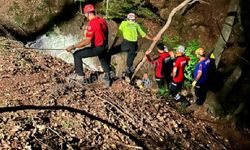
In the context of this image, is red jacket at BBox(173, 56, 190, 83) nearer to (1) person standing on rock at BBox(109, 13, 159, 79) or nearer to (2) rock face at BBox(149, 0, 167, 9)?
(1) person standing on rock at BBox(109, 13, 159, 79)

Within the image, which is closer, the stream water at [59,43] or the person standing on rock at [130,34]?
the person standing on rock at [130,34]

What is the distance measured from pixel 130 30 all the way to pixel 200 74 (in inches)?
99.2

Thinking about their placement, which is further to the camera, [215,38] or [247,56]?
[215,38]

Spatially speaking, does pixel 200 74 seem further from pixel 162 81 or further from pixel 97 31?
pixel 97 31

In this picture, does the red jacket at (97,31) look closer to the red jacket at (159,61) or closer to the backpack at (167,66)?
the red jacket at (159,61)

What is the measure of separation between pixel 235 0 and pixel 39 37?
732cm

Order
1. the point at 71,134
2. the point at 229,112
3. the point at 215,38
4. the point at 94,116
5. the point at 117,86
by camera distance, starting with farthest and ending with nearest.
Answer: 1. the point at 215,38
2. the point at 229,112
3. the point at 117,86
4. the point at 94,116
5. the point at 71,134

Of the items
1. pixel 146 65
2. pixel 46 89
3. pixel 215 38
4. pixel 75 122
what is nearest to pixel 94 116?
pixel 75 122

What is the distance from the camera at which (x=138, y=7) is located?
634 inches

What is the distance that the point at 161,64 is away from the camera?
Answer: 38.8 feet

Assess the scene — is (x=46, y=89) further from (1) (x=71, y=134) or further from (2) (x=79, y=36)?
(2) (x=79, y=36)

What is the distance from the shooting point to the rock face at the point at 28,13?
1466cm

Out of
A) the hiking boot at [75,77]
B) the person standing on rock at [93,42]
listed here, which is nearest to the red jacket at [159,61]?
the person standing on rock at [93,42]

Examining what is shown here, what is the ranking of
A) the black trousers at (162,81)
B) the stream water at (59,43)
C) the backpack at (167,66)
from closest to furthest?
the backpack at (167,66) → the black trousers at (162,81) → the stream water at (59,43)
